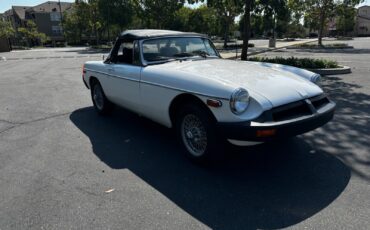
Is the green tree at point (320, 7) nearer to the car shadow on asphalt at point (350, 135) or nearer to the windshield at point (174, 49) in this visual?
the car shadow on asphalt at point (350, 135)

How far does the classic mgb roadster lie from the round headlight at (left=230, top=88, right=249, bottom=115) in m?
0.01

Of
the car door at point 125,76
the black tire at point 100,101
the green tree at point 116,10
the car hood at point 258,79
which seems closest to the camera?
the car hood at point 258,79

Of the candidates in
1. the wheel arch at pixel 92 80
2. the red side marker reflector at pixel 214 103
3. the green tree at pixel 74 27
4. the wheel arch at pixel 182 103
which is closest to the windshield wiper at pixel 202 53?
the wheel arch at pixel 182 103

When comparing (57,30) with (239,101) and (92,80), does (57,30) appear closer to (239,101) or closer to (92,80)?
(92,80)

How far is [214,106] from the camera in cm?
345

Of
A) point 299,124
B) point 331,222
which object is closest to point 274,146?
point 299,124

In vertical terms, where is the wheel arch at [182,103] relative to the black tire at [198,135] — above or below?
above

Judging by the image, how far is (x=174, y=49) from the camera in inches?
195

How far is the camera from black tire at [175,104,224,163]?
358cm

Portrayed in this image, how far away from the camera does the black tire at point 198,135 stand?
358cm

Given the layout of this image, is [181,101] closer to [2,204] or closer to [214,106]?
[214,106]

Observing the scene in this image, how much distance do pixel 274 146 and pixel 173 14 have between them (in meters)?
36.6

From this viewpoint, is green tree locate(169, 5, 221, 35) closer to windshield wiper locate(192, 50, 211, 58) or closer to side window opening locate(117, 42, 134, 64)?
side window opening locate(117, 42, 134, 64)

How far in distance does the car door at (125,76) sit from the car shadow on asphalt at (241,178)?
618 millimetres
